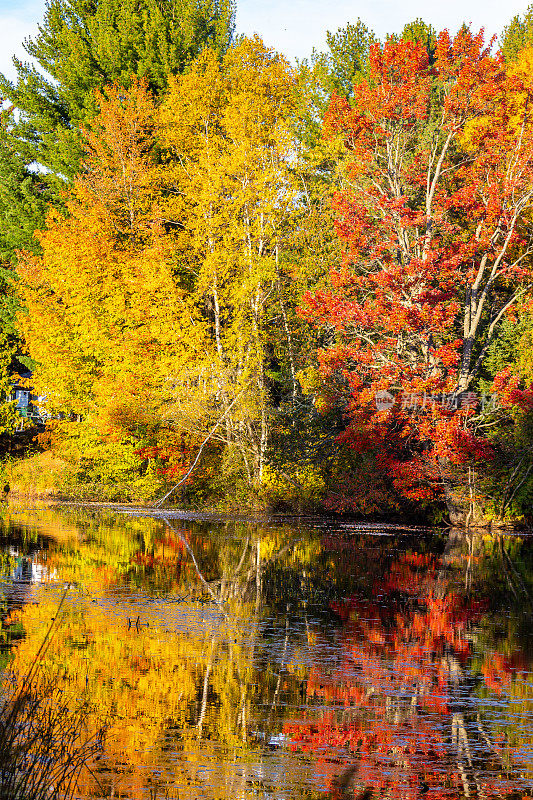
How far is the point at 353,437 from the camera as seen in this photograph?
31156 millimetres

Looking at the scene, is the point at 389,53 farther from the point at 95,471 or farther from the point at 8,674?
the point at 8,674

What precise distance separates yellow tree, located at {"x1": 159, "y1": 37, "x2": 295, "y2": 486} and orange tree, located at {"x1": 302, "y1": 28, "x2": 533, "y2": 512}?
11.4 ft

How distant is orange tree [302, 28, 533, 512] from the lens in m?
29.9

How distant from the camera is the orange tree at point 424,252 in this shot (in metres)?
29.9

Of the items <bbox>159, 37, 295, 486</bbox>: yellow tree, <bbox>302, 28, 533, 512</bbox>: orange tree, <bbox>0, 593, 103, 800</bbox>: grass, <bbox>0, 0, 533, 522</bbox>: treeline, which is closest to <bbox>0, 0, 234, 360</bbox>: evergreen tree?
<bbox>0, 0, 533, 522</bbox>: treeline

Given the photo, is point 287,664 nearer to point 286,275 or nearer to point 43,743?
point 43,743

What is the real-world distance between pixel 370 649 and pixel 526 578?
7958mm

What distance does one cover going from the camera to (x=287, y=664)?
39.4ft

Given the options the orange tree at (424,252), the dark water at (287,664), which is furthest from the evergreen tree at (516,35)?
the dark water at (287,664)

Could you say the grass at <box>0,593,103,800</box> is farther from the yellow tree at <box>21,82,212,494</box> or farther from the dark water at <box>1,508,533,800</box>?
the yellow tree at <box>21,82,212,494</box>

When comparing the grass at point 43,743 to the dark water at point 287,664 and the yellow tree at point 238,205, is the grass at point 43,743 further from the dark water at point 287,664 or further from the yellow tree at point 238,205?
the yellow tree at point 238,205

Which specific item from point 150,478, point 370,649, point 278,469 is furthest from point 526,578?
point 150,478

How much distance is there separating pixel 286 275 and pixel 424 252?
323 inches

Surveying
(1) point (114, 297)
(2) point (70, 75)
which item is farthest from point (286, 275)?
(2) point (70, 75)
